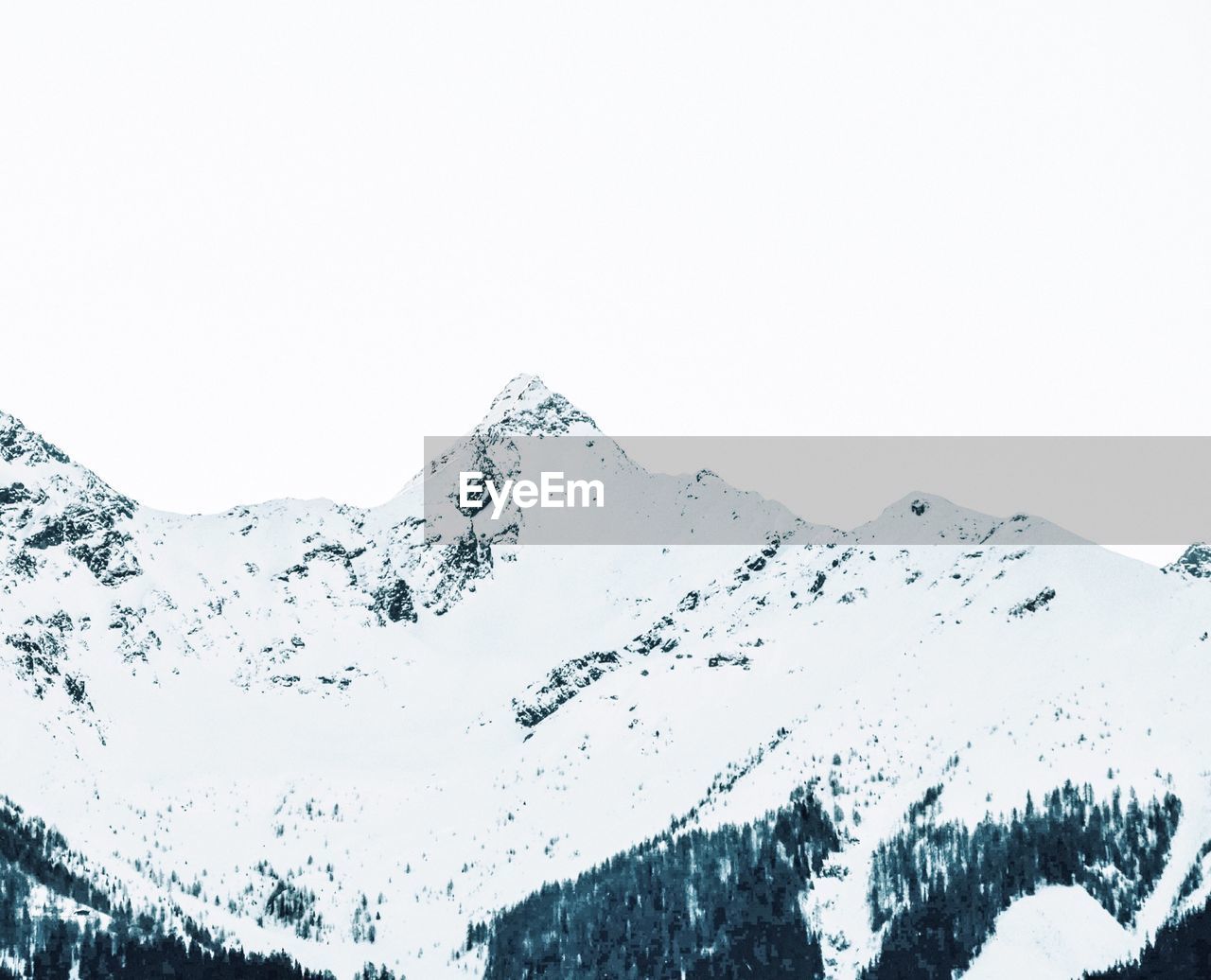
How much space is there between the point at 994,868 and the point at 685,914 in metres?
37.4

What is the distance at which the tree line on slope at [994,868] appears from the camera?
158000 mm

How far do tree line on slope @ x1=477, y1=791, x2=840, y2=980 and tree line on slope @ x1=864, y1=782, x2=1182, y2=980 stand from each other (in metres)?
10.2

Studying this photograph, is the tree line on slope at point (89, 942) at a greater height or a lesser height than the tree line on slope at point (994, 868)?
lesser

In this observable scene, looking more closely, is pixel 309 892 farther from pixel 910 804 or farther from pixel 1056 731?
pixel 1056 731

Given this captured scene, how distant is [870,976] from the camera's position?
6240 inches

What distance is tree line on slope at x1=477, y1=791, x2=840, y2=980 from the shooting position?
166m

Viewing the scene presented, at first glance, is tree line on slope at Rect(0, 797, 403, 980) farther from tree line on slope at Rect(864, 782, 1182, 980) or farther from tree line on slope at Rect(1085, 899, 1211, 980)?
tree line on slope at Rect(1085, 899, 1211, 980)

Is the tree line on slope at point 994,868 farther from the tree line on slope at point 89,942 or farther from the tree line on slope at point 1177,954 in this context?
the tree line on slope at point 89,942

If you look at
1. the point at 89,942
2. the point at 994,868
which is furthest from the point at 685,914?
the point at 89,942

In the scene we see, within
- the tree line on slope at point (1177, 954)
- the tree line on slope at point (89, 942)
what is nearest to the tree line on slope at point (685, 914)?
the tree line on slope at point (89, 942)

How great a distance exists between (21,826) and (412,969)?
56593 millimetres

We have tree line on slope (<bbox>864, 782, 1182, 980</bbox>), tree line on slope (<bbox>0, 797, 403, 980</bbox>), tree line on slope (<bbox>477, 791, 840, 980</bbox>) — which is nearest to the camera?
tree line on slope (<bbox>0, 797, 403, 980</bbox>)

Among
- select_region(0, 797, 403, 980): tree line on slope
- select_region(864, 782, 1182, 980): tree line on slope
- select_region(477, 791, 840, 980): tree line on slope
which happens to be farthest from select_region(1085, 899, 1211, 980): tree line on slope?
select_region(0, 797, 403, 980): tree line on slope

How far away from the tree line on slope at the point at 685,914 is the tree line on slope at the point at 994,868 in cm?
1023
